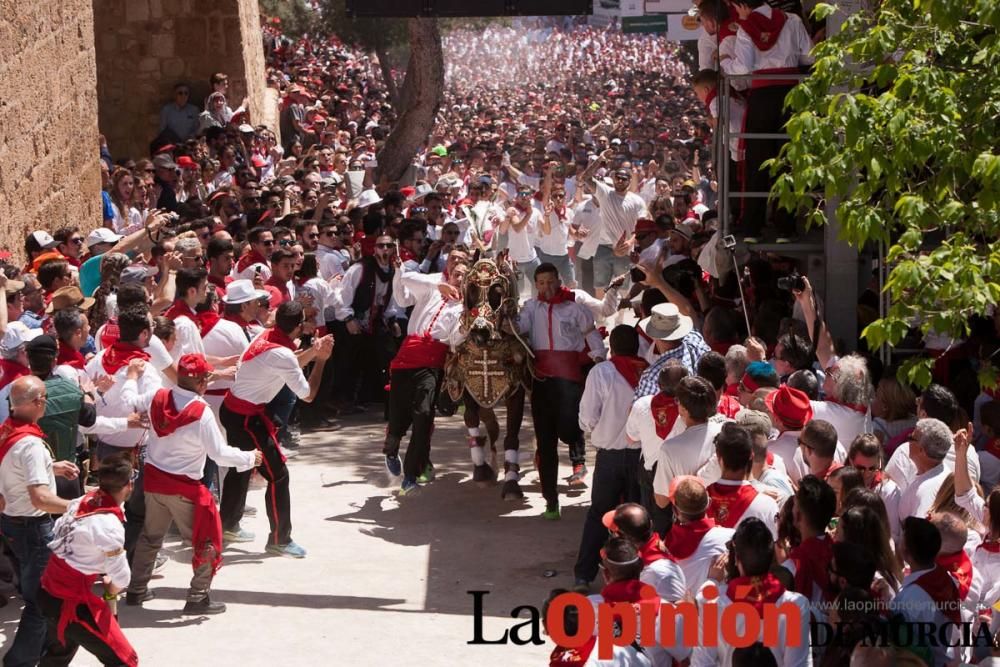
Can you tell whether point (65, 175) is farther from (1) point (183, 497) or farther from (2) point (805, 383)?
(2) point (805, 383)

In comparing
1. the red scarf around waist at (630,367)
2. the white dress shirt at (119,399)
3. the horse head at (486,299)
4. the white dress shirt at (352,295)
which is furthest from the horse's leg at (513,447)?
the white dress shirt at (119,399)

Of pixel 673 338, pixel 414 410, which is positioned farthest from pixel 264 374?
pixel 673 338

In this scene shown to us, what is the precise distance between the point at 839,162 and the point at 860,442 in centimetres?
153

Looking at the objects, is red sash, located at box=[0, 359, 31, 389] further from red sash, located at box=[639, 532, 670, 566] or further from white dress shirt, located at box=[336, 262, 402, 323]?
white dress shirt, located at box=[336, 262, 402, 323]

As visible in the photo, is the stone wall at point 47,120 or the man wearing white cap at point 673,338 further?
the stone wall at point 47,120

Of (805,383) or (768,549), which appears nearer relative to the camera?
(768,549)

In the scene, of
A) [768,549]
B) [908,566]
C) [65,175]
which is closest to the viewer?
[768,549]

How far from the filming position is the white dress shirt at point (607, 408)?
9359 millimetres

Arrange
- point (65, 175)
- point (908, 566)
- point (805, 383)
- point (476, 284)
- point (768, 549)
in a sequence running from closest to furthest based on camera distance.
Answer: point (768, 549) → point (908, 566) → point (805, 383) → point (476, 284) → point (65, 175)

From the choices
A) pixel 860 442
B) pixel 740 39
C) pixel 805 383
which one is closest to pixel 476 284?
pixel 740 39

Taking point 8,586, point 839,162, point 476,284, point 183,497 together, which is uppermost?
point 839,162

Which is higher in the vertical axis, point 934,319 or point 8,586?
point 934,319

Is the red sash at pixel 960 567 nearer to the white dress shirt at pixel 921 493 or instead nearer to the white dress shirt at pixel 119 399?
the white dress shirt at pixel 921 493

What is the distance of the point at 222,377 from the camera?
993cm
